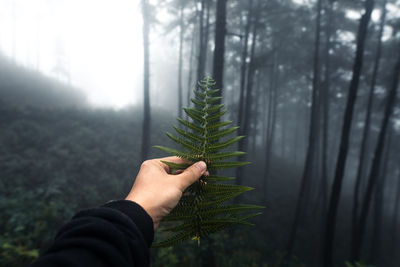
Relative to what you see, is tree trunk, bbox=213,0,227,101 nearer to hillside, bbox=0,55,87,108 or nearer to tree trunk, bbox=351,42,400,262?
tree trunk, bbox=351,42,400,262

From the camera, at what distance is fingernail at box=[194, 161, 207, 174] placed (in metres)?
1.07

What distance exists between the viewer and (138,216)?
96cm

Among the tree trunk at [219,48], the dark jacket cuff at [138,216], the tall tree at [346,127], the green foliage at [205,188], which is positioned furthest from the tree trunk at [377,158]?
the dark jacket cuff at [138,216]

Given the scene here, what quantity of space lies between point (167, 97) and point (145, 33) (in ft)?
109

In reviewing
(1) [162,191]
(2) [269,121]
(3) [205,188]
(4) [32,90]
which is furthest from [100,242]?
(4) [32,90]

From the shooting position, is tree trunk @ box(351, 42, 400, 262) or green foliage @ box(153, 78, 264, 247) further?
tree trunk @ box(351, 42, 400, 262)

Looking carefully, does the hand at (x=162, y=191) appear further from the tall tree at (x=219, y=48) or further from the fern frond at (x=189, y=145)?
the tall tree at (x=219, y=48)

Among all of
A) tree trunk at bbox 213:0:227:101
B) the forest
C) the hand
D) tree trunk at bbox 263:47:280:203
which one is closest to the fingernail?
the hand

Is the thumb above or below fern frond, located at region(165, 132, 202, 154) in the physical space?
below

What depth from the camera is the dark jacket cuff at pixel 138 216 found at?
37.2 inches

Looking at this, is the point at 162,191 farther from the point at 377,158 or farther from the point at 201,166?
the point at 377,158

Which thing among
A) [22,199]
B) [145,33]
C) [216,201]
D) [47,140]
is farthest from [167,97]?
[216,201]

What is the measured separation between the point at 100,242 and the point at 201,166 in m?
0.57

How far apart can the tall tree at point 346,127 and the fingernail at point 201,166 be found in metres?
7.99
